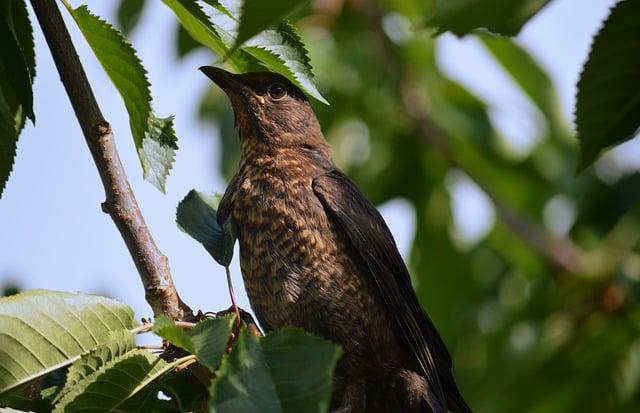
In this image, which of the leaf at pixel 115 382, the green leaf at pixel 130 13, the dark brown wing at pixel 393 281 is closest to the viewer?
the leaf at pixel 115 382

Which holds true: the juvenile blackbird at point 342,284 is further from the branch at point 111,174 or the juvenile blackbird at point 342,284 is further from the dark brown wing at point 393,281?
the branch at point 111,174

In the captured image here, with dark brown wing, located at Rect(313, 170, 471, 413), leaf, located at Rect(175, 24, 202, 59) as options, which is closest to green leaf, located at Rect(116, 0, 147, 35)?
dark brown wing, located at Rect(313, 170, 471, 413)

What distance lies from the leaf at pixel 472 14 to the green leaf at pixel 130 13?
262cm

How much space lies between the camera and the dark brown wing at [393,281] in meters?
3.88

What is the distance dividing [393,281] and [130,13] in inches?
61.7

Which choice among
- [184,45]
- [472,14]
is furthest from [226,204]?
[184,45]

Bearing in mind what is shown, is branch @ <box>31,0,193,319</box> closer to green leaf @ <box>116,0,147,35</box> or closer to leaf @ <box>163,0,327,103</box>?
leaf @ <box>163,0,327,103</box>

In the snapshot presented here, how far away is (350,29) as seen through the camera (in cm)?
611

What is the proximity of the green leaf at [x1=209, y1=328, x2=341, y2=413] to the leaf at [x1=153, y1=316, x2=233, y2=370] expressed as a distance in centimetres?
3

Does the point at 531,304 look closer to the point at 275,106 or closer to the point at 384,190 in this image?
the point at 384,190

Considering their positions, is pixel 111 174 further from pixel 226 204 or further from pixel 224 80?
pixel 224 80

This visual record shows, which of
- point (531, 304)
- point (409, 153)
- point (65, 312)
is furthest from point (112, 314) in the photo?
point (409, 153)

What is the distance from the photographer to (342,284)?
382cm

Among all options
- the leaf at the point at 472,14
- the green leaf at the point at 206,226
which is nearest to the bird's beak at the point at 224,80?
the green leaf at the point at 206,226
